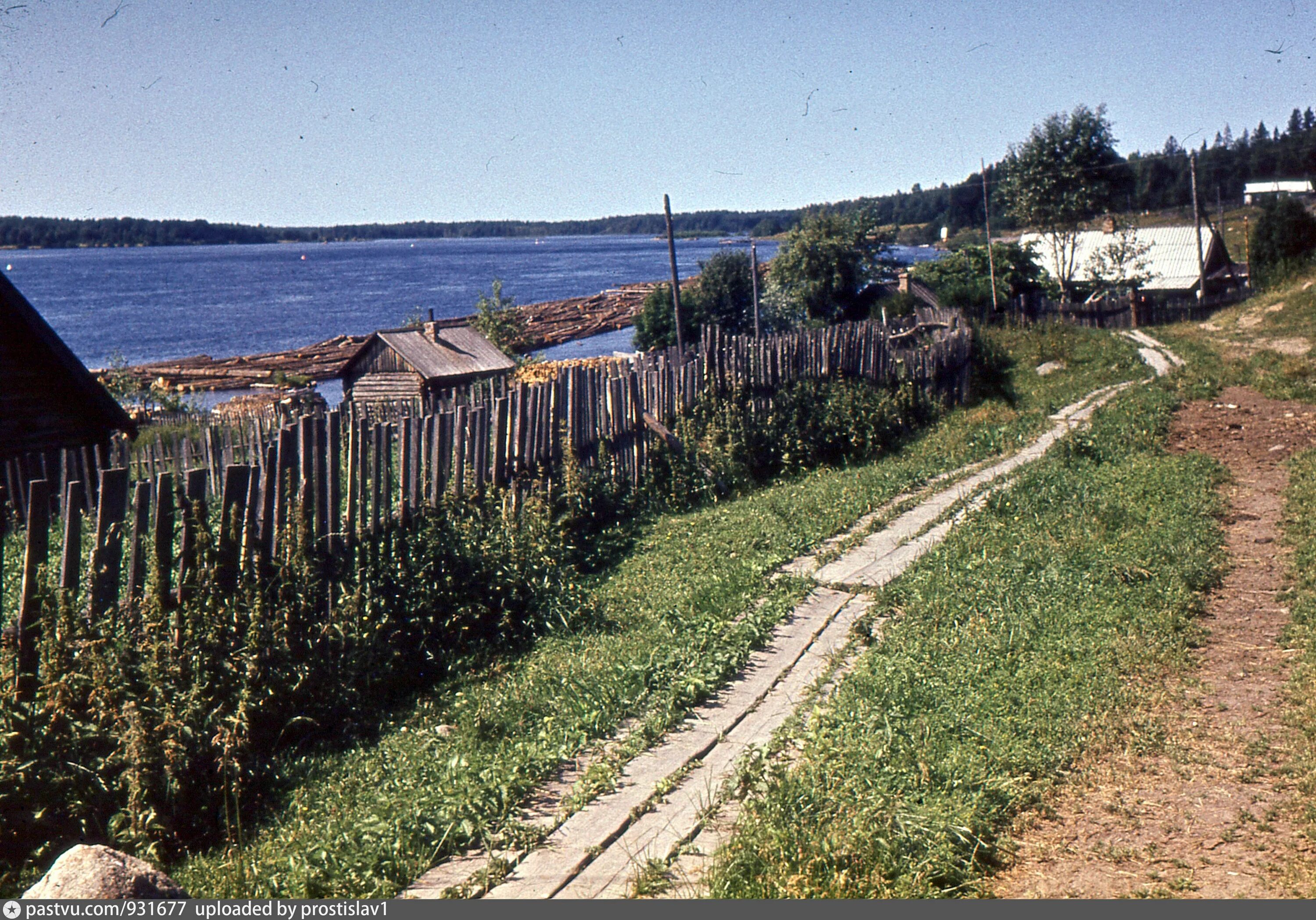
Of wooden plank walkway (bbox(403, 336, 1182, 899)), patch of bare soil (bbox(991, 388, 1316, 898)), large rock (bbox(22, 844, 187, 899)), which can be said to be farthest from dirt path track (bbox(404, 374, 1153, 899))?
patch of bare soil (bbox(991, 388, 1316, 898))

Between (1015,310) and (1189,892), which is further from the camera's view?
(1015,310)

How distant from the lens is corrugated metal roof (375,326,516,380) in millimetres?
25859

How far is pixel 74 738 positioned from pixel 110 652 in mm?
399

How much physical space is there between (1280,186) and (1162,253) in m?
22.8

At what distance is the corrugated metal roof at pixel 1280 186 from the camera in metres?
65.9

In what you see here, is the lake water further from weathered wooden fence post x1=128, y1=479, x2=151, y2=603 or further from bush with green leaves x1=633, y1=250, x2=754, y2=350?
weathered wooden fence post x1=128, y1=479, x2=151, y2=603

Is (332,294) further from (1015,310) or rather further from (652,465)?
(652,465)

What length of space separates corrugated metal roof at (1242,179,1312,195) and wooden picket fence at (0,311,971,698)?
63035 millimetres

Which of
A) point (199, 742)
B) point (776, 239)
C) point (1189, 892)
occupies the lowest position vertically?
point (1189, 892)

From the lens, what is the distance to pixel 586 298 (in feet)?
294

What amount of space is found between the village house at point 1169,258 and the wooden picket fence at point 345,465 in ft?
124

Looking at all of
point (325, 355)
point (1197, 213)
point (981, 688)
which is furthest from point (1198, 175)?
point (981, 688)

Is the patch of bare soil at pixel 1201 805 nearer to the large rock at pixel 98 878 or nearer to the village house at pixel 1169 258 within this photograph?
the large rock at pixel 98 878

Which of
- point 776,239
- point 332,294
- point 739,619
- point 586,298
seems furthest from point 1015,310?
point 332,294
